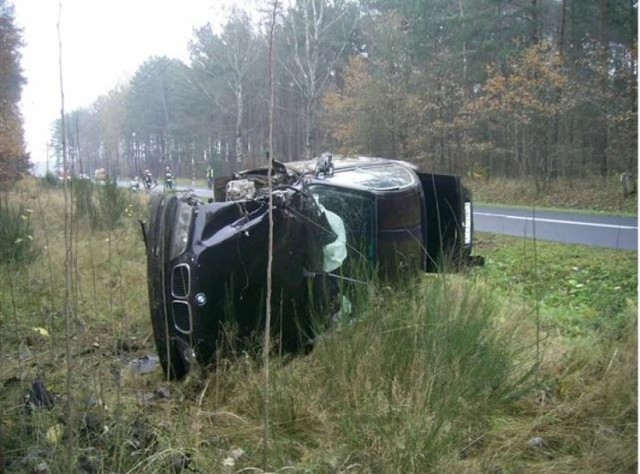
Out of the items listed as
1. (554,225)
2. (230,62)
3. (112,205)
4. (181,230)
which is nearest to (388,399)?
(181,230)

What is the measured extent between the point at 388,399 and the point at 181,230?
142cm

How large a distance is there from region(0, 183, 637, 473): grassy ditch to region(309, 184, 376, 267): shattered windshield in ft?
2.26

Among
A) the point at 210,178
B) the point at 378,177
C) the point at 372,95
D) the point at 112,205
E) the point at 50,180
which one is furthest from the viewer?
the point at 112,205

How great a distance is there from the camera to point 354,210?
12.6 ft

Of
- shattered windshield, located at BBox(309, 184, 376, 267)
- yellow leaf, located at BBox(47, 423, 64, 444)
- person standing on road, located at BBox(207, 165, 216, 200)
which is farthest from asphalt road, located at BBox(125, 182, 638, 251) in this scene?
yellow leaf, located at BBox(47, 423, 64, 444)

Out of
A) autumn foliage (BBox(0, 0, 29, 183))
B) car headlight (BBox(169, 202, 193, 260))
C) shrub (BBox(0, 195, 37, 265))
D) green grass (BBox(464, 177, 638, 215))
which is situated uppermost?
autumn foliage (BBox(0, 0, 29, 183))

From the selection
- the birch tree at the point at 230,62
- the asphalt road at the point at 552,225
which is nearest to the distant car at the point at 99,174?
the birch tree at the point at 230,62

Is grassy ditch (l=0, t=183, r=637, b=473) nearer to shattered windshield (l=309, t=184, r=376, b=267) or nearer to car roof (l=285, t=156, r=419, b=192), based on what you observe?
shattered windshield (l=309, t=184, r=376, b=267)

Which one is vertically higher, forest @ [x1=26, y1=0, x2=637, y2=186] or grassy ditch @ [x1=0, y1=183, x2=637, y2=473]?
forest @ [x1=26, y1=0, x2=637, y2=186]

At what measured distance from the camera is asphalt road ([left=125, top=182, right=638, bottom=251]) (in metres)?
3.57

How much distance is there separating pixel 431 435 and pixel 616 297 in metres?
1.58

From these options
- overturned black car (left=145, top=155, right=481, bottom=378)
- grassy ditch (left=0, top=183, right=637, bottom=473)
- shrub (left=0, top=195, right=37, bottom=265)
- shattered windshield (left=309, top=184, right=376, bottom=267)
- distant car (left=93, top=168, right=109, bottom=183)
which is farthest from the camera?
shrub (left=0, top=195, right=37, bottom=265)

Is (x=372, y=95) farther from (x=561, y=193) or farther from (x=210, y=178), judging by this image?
(x=561, y=193)

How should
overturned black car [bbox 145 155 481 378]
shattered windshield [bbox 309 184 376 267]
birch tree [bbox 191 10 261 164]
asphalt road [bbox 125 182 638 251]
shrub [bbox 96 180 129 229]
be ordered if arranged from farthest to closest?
shrub [bbox 96 180 129 229] → birch tree [bbox 191 10 261 164] → shattered windshield [bbox 309 184 376 267] → asphalt road [bbox 125 182 638 251] → overturned black car [bbox 145 155 481 378]
